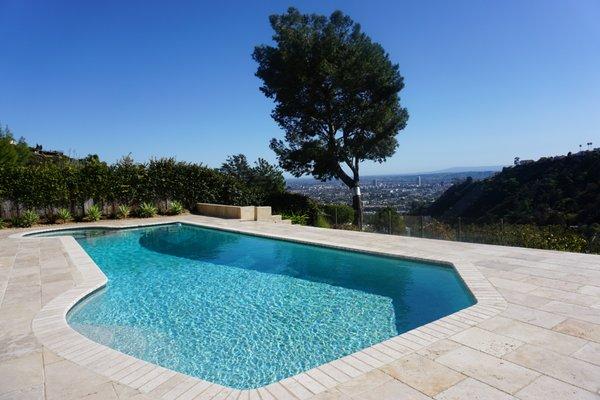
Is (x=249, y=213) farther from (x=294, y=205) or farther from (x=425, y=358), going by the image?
(x=425, y=358)

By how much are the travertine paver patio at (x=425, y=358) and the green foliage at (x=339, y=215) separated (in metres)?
10.5

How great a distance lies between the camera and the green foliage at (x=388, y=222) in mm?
12812

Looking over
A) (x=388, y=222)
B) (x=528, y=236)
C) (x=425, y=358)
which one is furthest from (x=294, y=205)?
(x=425, y=358)

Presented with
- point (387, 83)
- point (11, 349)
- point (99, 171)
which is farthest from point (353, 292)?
point (99, 171)

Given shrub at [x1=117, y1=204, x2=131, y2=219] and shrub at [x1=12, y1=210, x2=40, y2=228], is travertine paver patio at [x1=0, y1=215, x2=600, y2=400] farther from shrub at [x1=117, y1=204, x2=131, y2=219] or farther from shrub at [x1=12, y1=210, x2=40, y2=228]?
shrub at [x1=117, y1=204, x2=131, y2=219]

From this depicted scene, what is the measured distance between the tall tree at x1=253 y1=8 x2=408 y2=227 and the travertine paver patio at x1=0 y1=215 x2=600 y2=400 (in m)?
13.0

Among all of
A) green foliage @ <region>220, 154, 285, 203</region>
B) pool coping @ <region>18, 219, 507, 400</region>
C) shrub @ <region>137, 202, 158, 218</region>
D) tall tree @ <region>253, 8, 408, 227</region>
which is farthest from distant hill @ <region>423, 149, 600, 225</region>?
pool coping @ <region>18, 219, 507, 400</region>

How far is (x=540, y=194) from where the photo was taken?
27344 mm

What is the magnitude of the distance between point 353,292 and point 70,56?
1504cm

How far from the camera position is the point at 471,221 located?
11.2 metres

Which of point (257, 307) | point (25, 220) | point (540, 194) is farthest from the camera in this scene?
point (540, 194)

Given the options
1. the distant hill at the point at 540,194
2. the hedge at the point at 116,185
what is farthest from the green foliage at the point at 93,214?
the distant hill at the point at 540,194

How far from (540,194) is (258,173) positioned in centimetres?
1998

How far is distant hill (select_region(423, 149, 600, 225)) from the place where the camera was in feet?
74.8
